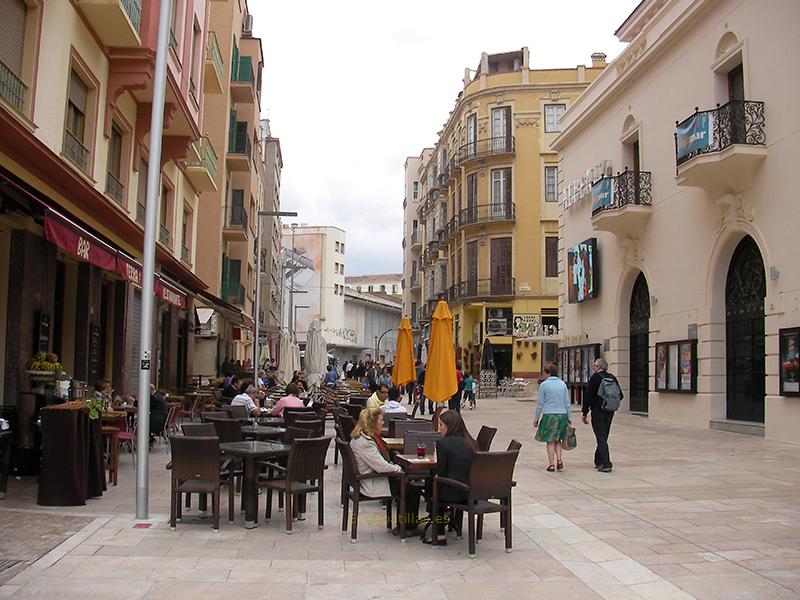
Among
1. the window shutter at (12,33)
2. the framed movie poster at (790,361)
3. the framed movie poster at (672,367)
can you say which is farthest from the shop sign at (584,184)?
the window shutter at (12,33)

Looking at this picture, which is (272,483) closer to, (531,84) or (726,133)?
(726,133)

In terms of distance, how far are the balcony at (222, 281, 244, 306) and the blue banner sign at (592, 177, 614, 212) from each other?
16622 mm

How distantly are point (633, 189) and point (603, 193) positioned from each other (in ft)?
3.97

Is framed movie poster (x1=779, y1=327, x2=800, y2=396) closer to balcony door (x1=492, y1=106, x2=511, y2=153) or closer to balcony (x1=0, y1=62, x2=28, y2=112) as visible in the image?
balcony (x1=0, y1=62, x2=28, y2=112)

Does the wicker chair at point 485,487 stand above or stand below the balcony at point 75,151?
below

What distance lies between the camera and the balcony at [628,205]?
22.5 metres

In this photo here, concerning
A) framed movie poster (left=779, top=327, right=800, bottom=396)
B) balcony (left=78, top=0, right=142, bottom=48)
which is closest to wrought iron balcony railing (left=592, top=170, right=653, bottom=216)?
framed movie poster (left=779, top=327, right=800, bottom=396)

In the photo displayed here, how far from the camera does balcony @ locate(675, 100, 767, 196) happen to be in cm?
1653

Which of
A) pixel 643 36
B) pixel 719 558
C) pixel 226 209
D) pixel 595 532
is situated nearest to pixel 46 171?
pixel 595 532

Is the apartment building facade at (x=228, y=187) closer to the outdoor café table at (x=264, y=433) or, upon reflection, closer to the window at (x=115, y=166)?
the window at (x=115, y=166)

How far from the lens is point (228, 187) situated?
34531 millimetres

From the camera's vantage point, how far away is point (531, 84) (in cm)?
4444

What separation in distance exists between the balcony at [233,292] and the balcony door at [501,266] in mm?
15493

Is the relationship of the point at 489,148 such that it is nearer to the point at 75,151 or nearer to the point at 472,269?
the point at 472,269
